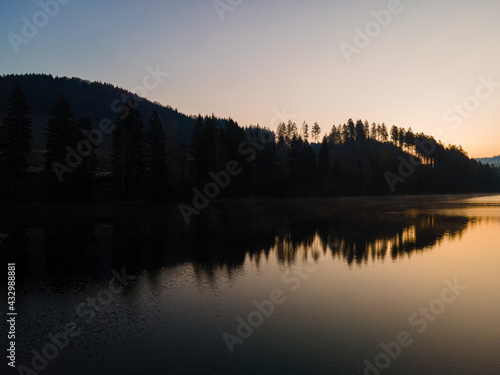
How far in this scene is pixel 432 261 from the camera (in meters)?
22.6

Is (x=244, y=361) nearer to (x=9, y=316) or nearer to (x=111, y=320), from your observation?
(x=111, y=320)

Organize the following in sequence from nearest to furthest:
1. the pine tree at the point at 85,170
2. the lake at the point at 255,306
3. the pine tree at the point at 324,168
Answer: the lake at the point at 255,306 < the pine tree at the point at 85,170 < the pine tree at the point at 324,168

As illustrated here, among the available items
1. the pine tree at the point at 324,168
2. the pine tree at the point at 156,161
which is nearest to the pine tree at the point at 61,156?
the pine tree at the point at 156,161

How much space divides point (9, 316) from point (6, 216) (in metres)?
40.7

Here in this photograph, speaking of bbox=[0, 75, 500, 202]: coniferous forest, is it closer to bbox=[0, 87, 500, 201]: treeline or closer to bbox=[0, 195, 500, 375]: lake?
bbox=[0, 87, 500, 201]: treeline

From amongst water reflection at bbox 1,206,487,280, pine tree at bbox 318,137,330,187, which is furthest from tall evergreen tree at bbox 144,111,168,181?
pine tree at bbox 318,137,330,187

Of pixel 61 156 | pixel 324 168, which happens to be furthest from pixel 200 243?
pixel 324 168

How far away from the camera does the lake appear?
949 centimetres

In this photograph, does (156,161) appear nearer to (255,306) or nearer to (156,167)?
(156,167)

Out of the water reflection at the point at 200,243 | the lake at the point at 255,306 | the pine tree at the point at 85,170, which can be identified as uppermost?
the pine tree at the point at 85,170

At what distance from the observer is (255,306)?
45.8 ft

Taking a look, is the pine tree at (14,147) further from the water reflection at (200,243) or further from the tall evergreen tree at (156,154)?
the water reflection at (200,243)

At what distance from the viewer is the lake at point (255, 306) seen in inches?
374

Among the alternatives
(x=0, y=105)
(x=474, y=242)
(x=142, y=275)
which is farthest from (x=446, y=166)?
(x=0, y=105)
